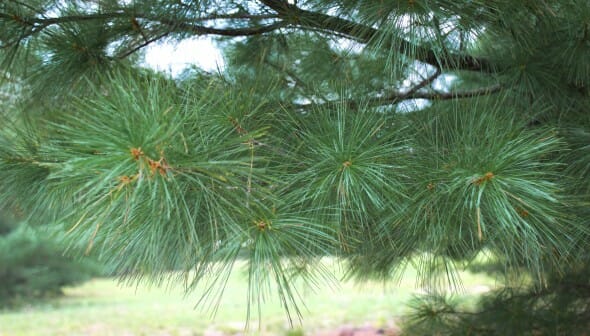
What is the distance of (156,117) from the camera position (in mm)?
706

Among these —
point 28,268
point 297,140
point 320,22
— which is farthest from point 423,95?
point 28,268

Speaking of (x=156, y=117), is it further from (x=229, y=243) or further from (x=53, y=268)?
(x=53, y=268)

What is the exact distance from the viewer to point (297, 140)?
1073mm

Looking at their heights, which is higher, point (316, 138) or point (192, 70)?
point (192, 70)

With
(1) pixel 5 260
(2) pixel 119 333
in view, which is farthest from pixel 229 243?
(1) pixel 5 260

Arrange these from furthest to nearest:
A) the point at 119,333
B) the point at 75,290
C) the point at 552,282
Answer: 1. the point at 75,290
2. the point at 119,333
3. the point at 552,282

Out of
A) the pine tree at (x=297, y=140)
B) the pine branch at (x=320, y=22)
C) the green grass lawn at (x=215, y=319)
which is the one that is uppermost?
the pine branch at (x=320, y=22)

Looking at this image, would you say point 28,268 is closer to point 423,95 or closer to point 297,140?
point 423,95

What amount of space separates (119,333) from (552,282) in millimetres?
2949

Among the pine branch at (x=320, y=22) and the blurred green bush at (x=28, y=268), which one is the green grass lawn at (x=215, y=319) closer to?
the blurred green bush at (x=28, y=268)

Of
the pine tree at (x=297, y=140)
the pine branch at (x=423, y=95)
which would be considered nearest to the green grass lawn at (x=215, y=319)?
the pine branch at (x=423, y=95)

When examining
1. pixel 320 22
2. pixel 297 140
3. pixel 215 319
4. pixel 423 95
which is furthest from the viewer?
pixel 215 319

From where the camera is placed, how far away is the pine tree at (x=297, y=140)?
77 centimetres

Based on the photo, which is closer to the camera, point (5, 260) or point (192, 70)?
point (192, 70)
